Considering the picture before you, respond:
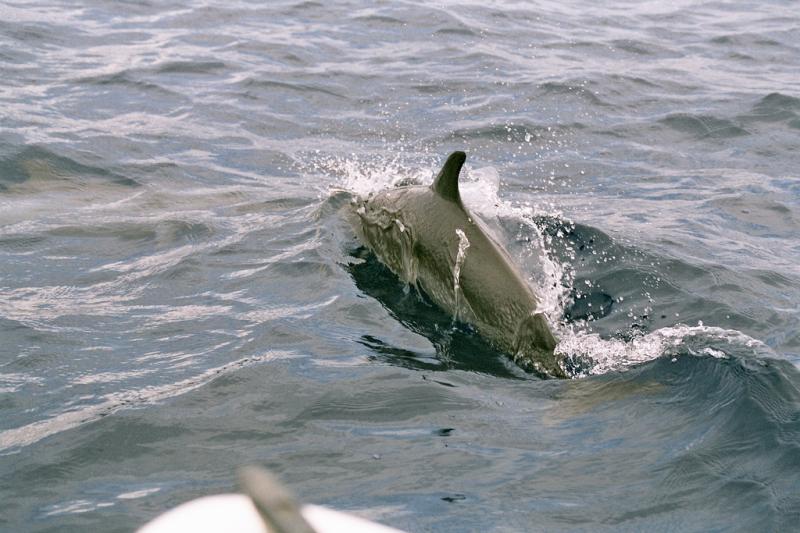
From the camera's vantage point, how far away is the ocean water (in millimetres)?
4758

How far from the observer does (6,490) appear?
456cm

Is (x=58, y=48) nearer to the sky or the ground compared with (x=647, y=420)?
nearer to the sky

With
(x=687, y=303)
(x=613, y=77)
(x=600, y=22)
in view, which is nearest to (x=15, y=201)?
(x=687, y=303)

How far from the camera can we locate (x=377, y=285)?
7258 mm

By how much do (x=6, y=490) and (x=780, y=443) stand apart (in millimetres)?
3528

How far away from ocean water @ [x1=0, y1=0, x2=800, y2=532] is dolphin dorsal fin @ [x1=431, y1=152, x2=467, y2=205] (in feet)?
2.36

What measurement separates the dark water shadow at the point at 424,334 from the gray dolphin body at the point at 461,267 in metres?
0.06

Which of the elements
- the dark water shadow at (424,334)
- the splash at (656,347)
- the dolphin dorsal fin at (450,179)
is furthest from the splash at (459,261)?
the splash at (656,347)

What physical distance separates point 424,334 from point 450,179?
99 cm

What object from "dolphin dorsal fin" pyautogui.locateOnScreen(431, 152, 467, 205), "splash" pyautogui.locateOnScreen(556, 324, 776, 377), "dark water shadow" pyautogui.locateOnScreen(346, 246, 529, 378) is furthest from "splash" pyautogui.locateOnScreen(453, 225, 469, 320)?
"splash" pyautogui.locateOnScreen(556, 324, 776, 377)

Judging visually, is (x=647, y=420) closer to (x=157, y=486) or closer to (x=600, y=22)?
(x=157, y=486)

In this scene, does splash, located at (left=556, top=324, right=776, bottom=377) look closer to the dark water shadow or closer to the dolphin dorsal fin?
the dark water shadow

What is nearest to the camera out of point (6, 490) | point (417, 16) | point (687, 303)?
point (6, 490)

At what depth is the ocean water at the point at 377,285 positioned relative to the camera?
4758 mm
